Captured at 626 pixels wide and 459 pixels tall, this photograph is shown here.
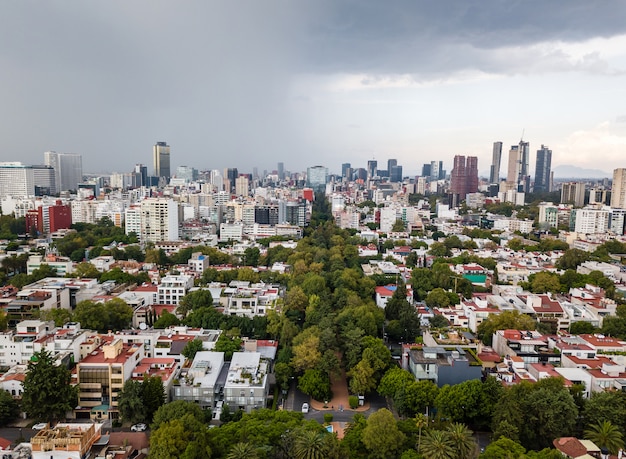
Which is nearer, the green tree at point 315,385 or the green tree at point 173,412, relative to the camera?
the green tree at point 173,412

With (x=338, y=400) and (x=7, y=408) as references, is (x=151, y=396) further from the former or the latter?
(x=338, y=400)

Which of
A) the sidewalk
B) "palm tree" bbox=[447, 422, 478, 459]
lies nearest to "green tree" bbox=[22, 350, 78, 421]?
the sidewalk

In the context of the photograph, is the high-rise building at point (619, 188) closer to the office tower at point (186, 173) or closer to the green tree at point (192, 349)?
the green tree at point (192, 349)

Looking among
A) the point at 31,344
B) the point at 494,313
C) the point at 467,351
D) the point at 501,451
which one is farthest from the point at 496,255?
the point at 31,344

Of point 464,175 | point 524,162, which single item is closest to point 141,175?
point 464,175

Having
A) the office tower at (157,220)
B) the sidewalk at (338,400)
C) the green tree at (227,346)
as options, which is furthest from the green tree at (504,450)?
the office tower at (157,220)

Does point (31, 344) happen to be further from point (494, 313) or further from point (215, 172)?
point (215, 172)

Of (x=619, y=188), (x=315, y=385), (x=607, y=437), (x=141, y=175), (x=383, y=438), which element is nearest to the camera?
(x=383, y=438)

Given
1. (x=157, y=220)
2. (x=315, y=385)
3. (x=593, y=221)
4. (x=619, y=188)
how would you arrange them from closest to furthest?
(x=315, y=385) → (x=157, y=220) → (x=593, y=221) → (x=619, y=188)
